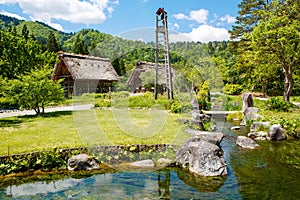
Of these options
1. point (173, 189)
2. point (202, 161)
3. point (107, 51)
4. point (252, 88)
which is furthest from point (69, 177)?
point (252, 88)

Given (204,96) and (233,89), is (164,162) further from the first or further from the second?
(233,89)

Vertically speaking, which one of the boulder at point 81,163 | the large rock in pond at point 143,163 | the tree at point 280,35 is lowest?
the large rock in pond at point 143,163

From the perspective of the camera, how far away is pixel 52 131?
27.0 ft

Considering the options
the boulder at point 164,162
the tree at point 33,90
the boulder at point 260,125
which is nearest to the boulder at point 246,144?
the boulder at point 260,125

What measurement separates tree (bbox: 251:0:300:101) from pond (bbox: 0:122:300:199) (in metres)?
10.2

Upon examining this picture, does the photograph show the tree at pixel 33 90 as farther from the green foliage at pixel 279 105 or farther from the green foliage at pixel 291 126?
the green foliage at pixel 279 105

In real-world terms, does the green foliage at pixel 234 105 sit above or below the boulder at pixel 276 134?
above

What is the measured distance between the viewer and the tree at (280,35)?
45.9ft

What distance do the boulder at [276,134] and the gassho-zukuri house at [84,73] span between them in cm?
673

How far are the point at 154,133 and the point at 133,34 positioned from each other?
10.8ft

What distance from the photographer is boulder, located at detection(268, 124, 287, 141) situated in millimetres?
8453

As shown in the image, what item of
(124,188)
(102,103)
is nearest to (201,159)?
(124,188)

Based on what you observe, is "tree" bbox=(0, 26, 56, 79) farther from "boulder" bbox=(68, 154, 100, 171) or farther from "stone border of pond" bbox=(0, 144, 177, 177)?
"boulder" bbox=(68, 154, 100, 171)

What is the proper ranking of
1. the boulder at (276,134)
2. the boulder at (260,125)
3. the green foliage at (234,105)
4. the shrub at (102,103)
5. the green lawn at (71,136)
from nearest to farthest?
the green lawn at (71,136), the boulder at (276,134), the boulder at (260,125), the shrub at (102,103), the green foliage at (234,105)
